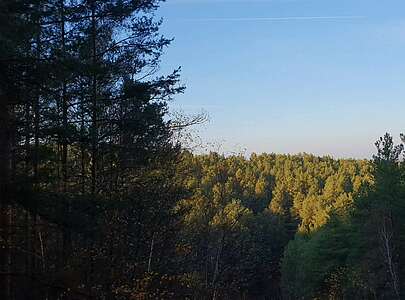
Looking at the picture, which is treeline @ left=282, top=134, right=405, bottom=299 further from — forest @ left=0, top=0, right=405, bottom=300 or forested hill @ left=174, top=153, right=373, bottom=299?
Answer: forest @ left=0, top=0, right=405, bottom=300

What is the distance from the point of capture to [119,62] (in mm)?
13664

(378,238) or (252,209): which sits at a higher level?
(252,209)

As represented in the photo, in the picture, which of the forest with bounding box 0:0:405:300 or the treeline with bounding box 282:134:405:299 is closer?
the forest with bounding box 0:0:405:300

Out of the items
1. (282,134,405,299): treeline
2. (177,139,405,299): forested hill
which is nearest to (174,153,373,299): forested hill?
(177,139,405,299): forested hill

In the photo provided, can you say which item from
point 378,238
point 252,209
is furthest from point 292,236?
point 378,238

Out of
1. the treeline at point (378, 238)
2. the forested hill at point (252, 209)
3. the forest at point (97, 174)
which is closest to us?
the forest at point (97, 174)

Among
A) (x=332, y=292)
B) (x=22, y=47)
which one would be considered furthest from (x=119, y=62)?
(x=332, y=292)

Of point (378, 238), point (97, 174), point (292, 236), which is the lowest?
point (292, 236)

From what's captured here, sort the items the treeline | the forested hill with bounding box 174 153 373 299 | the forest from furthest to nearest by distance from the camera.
Answer: the treeline < the forested hill with bounding box 174 153 373 299 < the forest

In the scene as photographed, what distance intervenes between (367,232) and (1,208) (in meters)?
25.0

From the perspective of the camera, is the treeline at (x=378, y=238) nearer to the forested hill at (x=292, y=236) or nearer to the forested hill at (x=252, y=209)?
the forested hill at (x=292, y=236)

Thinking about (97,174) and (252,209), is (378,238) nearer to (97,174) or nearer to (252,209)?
(97,174)

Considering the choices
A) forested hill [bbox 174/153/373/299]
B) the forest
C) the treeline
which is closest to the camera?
the forest

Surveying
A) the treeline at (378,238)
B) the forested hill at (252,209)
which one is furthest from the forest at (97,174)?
the treeline at (378,238)
